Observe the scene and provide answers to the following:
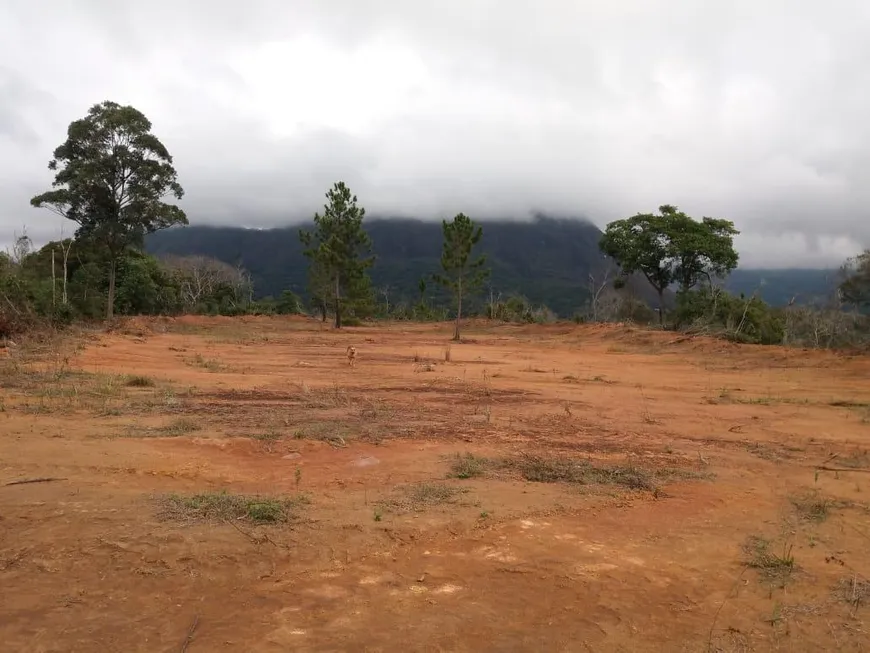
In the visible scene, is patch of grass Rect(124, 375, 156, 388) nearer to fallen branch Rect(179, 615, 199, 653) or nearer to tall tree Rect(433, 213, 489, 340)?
fallen branch Rect(179, 615, 199, 653)

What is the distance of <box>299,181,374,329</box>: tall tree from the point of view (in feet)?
119

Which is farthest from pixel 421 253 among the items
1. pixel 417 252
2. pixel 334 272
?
pixel 334 272

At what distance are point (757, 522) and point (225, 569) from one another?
443 centimetres

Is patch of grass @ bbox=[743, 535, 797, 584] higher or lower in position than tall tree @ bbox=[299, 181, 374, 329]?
lower

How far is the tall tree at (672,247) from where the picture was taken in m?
33.5

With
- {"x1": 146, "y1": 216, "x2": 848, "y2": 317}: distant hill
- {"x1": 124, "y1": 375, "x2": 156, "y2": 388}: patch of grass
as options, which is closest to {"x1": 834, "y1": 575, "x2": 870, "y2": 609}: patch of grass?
{"x1": 124, "y1": 375, "x2": 156, "y2": 388}: patch of grass

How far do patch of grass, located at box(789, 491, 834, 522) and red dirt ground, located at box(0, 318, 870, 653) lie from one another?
1.4 inches

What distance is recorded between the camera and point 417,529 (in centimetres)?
453

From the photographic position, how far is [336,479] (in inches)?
227

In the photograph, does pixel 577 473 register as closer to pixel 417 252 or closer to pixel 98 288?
pixel 98 288

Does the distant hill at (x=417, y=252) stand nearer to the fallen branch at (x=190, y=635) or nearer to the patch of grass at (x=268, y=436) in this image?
the patch of grass at (x=268, y=436)

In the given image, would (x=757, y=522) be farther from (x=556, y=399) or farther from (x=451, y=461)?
(x=556, y=399)

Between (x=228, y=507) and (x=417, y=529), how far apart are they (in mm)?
1606

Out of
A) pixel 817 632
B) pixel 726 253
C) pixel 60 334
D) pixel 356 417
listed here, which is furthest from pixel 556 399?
pixel 726 253
